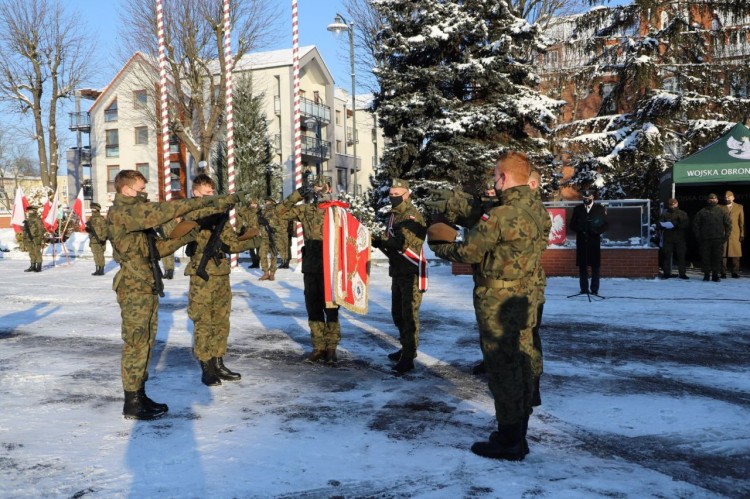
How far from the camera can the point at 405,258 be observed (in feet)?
21.4

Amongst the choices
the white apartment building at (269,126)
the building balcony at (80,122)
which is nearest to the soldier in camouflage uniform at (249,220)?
the white apartment building at (269,126)

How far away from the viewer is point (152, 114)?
34.5 meters

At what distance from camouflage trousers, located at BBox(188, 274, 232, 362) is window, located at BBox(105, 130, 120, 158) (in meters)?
45.9

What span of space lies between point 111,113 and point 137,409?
158 ft

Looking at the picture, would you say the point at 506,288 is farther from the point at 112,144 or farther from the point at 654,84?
the point at 112,144

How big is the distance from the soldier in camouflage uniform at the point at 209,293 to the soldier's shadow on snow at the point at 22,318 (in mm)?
4397

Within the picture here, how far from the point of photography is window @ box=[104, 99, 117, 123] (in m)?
47.5

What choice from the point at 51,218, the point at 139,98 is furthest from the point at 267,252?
the point at 139,98

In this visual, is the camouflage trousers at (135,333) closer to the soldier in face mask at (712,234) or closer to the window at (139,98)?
the soldier in face mask at (712,234)

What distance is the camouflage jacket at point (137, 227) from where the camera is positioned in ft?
15.7

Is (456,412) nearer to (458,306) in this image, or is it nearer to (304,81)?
(458,306)

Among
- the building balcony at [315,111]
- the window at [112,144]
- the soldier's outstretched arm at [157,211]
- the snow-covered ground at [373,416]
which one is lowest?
the snow-covered ground at [373,416]

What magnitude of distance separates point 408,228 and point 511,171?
2199 mm

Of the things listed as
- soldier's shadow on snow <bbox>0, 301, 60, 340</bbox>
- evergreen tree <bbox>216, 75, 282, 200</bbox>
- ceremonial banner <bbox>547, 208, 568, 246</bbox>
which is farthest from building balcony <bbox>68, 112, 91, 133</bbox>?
ceremonial banner <bbox>547, 208, 568, 246</bbox>
